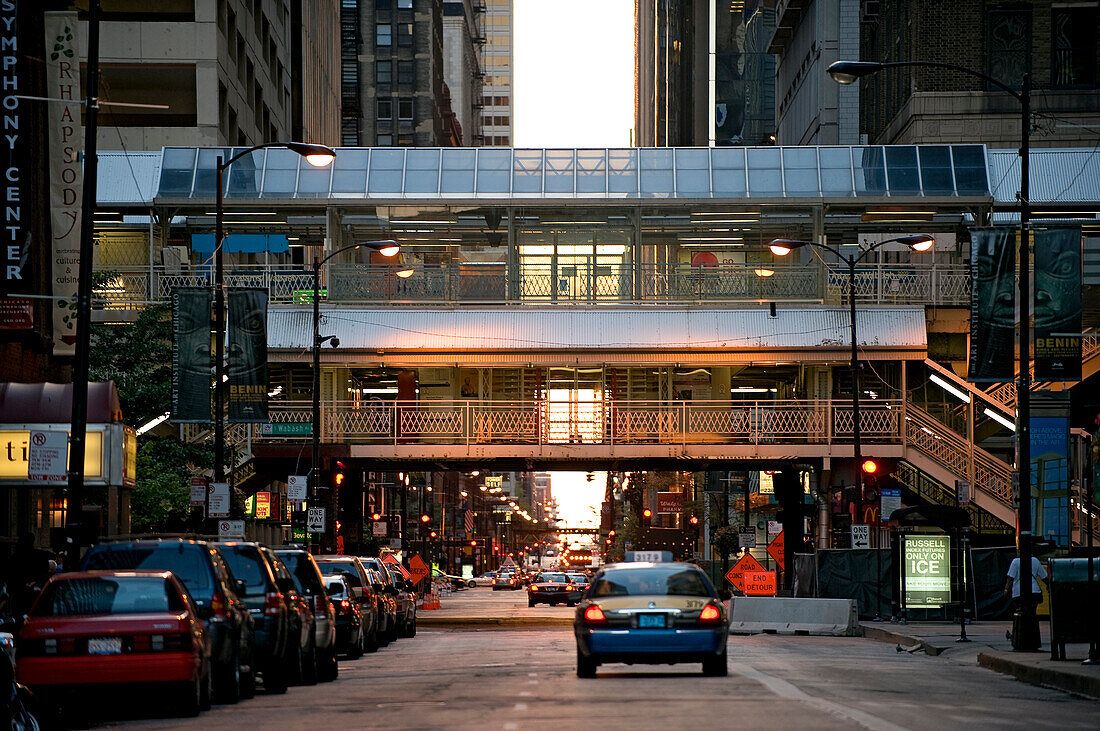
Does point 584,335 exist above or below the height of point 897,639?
above

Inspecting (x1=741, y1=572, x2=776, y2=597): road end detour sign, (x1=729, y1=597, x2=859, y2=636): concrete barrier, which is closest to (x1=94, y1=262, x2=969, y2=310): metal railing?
(x1=741, y1=572, x2=776, y2=597): road end detour sign

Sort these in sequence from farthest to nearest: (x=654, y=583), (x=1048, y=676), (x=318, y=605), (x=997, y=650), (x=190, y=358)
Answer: (x=190, y=358)
(x=997, y=650)
(x=318, y=605)
(x=1048, y=676)
(x=654, y=583)

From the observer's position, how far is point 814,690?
59.1 ft

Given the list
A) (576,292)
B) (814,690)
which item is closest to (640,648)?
(814,690)

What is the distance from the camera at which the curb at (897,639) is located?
28345mm

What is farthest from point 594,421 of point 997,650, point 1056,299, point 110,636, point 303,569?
point 110,636

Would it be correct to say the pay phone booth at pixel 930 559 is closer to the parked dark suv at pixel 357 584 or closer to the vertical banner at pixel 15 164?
the parked dark suv at pixel 357 584

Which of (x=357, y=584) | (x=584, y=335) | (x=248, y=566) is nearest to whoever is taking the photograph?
(x=248, y=566)

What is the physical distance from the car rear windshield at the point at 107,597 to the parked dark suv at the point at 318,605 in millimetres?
5602

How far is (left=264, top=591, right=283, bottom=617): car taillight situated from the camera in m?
19.6

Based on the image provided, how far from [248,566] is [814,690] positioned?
7.00 m

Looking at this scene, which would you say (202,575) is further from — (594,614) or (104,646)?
(594,614)

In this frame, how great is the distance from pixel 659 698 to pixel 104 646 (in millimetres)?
5481

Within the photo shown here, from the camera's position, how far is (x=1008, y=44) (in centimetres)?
5969
